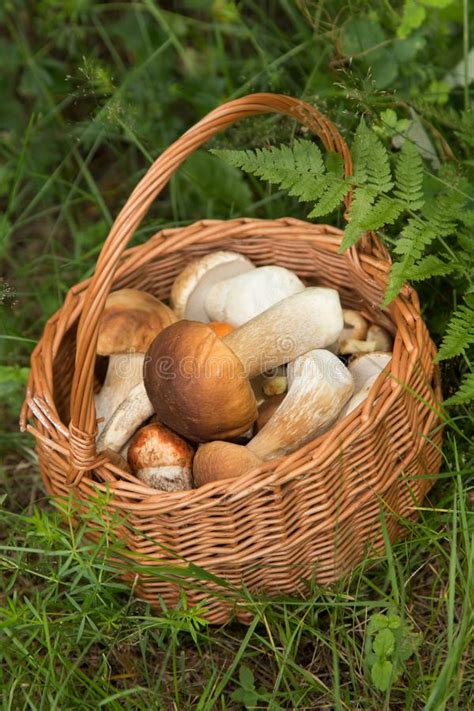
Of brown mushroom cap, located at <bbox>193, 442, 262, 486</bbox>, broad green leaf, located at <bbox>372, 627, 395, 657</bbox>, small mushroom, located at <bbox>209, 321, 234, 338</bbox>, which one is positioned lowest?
broad green leaf, located at <bbox>372, 627, 395, 657</bbox>

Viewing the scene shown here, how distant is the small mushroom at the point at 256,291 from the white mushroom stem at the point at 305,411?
306 millimetres

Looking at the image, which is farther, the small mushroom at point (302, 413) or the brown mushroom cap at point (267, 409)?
the brown mushroom cap at point (267, 409)

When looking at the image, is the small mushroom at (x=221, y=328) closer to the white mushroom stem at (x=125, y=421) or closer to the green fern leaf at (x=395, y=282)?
the white mushroom stem at (x=125, y=421)

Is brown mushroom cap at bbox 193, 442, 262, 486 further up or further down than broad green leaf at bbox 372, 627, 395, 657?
further up

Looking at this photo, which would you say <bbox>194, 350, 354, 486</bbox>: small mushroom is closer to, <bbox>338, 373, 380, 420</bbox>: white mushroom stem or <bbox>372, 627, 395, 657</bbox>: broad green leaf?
<bbox>338, 373, 380, 420</bbox>: white mushroom stem

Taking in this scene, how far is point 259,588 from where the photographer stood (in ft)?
6.06

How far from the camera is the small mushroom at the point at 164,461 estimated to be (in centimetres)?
189

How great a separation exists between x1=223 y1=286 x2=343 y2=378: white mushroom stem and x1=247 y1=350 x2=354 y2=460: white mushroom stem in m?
0.12

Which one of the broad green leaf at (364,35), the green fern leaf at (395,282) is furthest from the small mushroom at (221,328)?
the broad green leaf at (364,35)

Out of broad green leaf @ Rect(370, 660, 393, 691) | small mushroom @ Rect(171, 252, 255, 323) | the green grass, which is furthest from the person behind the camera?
small mushroom @ Rect(171, 252, 255, 323)

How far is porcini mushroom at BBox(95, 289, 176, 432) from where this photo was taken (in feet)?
6.82

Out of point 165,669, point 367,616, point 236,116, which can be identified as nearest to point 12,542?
point 165,669

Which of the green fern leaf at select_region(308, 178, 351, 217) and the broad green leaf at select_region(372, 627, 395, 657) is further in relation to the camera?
the green fern leaf at select_region(308, 178, 351, 217)

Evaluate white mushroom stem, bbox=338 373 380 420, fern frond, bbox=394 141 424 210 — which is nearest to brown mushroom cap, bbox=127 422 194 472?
white mushroom stem, bbox=338 373 380 420
